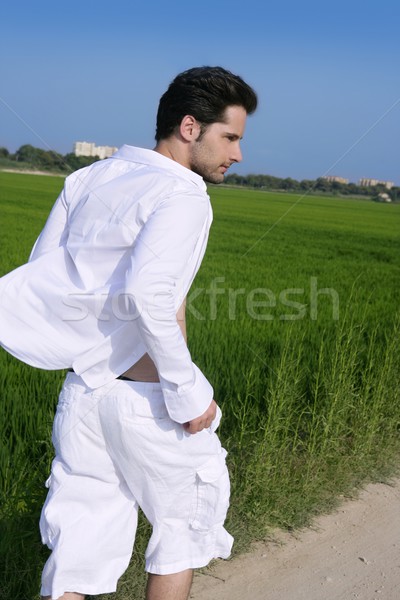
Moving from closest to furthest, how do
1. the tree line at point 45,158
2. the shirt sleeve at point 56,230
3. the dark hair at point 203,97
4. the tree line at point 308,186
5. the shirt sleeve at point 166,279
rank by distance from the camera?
the shirt sleeve at point 166,279 < the dark hair at point 203,97 < the shirt sleeve at point 56,230 < the tree line at point 45,158 < the tree line at point 308,186

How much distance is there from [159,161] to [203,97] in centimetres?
20

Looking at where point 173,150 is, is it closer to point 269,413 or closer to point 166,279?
point 166,279

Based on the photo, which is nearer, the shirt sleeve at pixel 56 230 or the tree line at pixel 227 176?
the shirt sleeve at pixel 56 230

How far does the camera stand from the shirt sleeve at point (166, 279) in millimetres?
1631

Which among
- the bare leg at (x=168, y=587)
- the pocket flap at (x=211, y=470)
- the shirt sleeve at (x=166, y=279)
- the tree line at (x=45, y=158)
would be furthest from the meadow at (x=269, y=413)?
the tree line at (x=45, y=158)

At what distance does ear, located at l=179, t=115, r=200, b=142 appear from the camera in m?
1.86

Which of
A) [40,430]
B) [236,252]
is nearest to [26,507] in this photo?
[40,430]

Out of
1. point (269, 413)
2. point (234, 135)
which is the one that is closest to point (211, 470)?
point (234, 135)

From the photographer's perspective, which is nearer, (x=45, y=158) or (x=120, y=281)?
(x=120, y=281)

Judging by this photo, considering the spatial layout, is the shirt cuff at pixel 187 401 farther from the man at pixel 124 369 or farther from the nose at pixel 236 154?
the nose at pixel 236 154

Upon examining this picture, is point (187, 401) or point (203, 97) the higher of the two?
point (203, 97)

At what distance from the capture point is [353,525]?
3.31 metres

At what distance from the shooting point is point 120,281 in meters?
1.76

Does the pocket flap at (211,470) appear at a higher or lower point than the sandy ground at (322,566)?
higher
